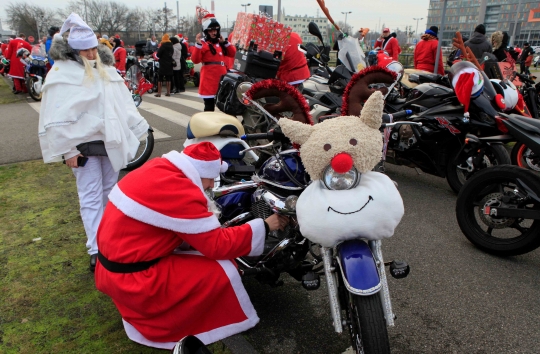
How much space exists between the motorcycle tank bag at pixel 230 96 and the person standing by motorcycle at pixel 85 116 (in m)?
2.07

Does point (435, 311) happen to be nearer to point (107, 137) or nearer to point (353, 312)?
point (353, 312)

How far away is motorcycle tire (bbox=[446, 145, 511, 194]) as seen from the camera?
13.2ft

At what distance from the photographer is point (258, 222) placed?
2160mm

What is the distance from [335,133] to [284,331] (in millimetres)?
1289

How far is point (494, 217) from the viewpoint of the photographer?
320 centimetres

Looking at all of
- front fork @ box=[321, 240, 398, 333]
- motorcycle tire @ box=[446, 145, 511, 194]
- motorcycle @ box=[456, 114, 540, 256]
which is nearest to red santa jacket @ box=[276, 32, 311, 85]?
motorcycle tire @ box=[446, 145, 511, 194]

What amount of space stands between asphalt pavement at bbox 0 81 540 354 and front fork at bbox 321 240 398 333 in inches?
18.7

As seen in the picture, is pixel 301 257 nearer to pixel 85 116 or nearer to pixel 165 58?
pixel 85 116

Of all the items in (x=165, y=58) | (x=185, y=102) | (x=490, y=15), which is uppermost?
(x=490, y=15)

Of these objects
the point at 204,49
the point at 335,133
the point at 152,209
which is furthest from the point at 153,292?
the point at 204,49

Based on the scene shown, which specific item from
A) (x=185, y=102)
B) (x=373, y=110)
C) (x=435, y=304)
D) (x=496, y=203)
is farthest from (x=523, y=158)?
(x=185, y=102)

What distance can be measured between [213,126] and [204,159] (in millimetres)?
1030

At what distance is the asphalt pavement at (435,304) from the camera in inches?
93.2

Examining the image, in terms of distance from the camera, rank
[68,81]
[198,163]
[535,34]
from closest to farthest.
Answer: [198,163] → [68,81] → [535,34]
